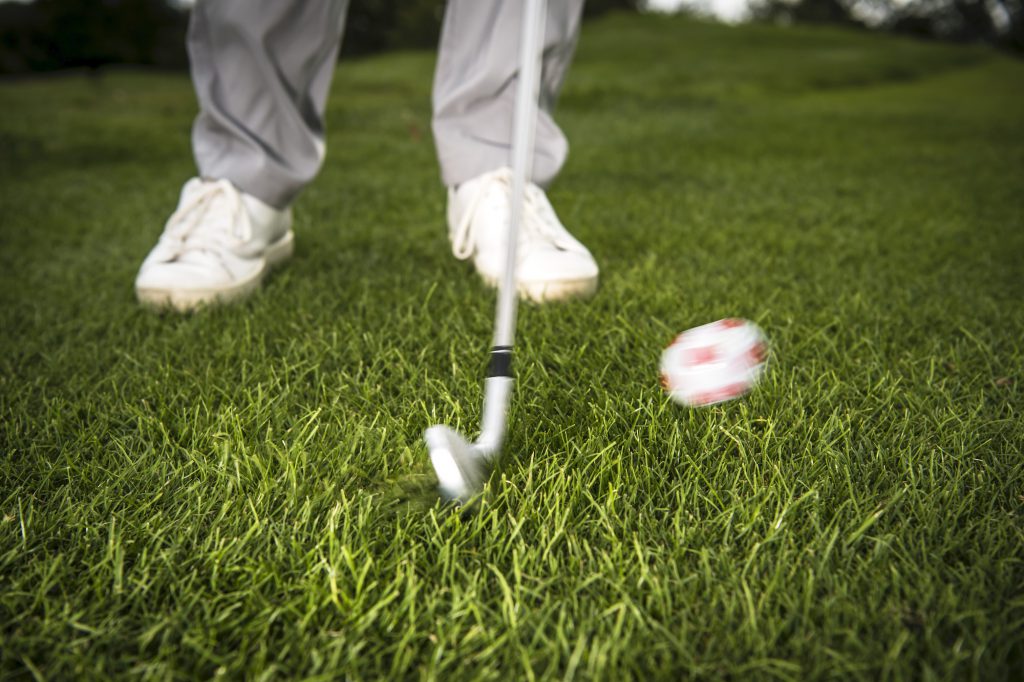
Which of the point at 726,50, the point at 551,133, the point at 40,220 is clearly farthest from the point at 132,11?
the point at 551,133

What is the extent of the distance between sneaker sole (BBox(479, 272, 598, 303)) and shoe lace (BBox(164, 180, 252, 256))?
801mm

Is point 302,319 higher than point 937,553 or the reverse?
the reverse

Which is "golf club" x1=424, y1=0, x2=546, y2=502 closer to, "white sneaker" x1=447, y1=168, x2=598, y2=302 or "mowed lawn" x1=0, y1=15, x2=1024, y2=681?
"mowed lawn" x1=0, y1=15, x2=1024, y2=681

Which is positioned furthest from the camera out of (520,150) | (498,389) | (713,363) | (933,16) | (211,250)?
(933,16)

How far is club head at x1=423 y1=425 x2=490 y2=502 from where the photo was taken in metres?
0.95

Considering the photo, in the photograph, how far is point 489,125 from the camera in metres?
2.22

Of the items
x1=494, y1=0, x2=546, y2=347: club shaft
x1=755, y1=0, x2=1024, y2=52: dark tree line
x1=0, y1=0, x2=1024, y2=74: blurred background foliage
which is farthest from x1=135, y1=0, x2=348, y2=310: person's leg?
x1=755, y1=0, x2=1024, y2=52: dark tree line

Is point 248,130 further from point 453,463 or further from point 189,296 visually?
point 453,463

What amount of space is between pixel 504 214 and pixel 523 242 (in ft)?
0.41

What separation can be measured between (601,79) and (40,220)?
10585 mm

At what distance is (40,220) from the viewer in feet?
10.6

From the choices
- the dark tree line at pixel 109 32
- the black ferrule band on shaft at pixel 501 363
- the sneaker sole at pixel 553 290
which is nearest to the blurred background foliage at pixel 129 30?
the dark tree line at pixel 109 32

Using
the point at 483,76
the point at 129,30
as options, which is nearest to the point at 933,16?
the point at 129,30

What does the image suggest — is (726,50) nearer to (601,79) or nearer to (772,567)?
(601,79)
